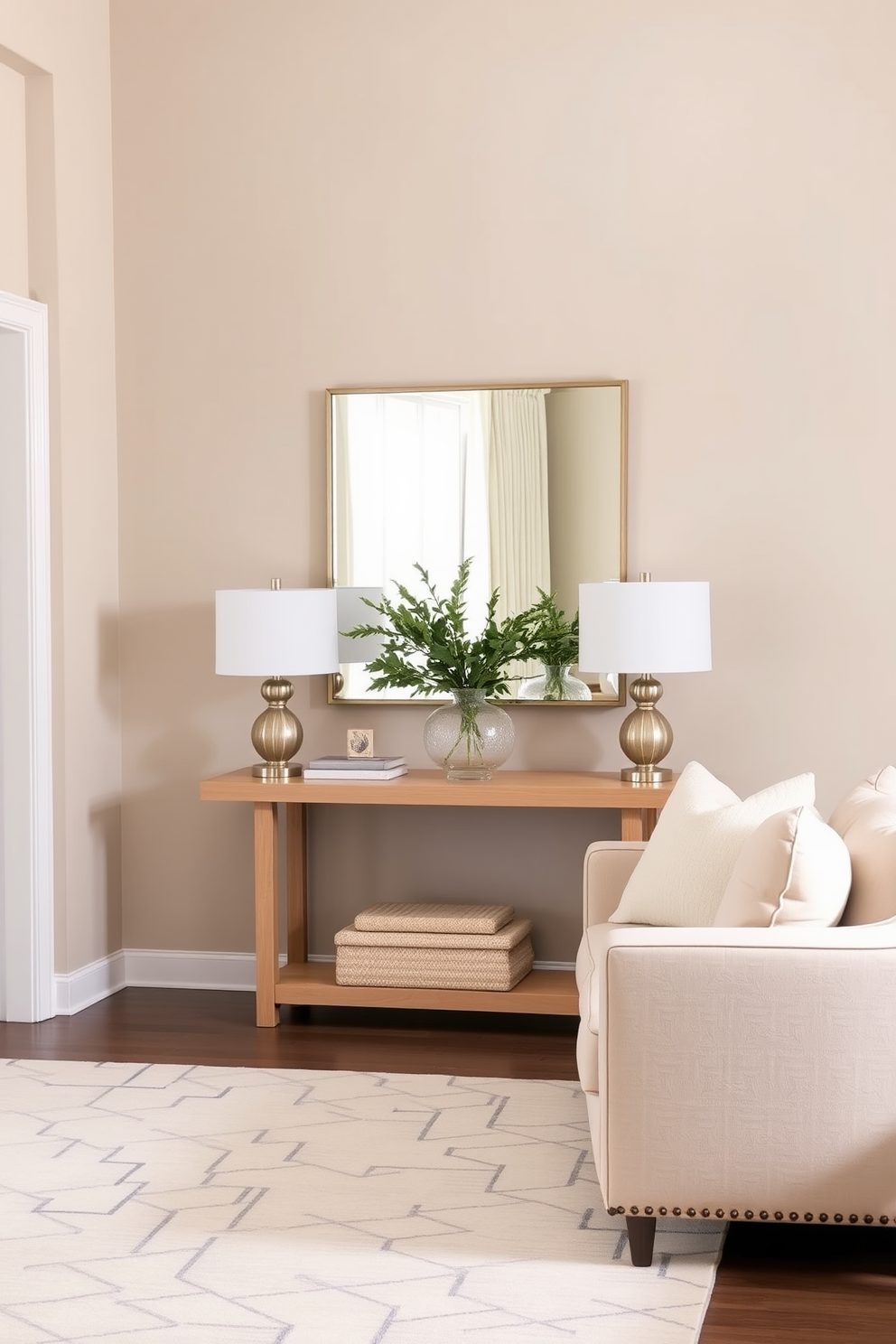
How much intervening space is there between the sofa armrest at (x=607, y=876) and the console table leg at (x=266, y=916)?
1112 millimetres

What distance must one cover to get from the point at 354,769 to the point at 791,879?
1972 mm

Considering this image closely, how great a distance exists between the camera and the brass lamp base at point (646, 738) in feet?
14.3

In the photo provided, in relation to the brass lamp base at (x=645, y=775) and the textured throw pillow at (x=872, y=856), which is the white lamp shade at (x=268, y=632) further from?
the textured throw pillow at (x=872, y=856)

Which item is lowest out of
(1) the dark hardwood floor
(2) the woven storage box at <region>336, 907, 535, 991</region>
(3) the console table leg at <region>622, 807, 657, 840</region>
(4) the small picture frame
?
(1) the dark hardwood floor

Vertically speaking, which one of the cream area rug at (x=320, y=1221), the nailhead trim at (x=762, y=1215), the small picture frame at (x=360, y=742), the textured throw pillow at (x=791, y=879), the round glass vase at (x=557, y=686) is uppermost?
the round glass vase at (x=557, y=686)

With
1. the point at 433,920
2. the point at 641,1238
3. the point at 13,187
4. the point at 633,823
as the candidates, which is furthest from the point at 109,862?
the point at 641,1238

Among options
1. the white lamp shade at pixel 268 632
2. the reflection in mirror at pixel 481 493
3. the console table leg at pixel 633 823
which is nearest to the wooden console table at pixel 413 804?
the console table leg at pixel 633 823

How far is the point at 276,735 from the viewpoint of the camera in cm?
459

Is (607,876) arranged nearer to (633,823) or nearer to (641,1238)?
(633,823)

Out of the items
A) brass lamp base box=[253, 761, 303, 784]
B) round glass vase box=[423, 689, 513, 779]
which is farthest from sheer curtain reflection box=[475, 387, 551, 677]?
brass lamp base box=[253, 761, 303, 784]

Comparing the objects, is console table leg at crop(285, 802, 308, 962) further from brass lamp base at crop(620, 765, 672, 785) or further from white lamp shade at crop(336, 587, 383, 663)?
brass lamp base at crop(620, 765, 672, 785)

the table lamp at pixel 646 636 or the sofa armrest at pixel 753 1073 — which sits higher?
the table lamp at pixel 646 636

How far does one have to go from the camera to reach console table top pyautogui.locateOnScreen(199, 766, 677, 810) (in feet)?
13.9

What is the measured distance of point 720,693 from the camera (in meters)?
4.64
